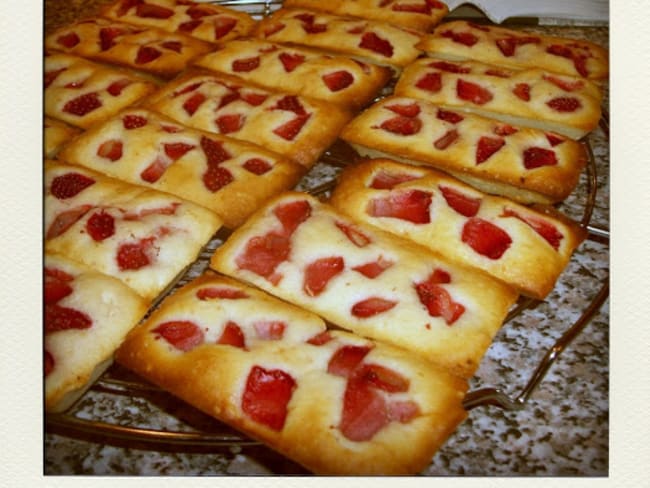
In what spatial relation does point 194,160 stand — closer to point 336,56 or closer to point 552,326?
point 336,56


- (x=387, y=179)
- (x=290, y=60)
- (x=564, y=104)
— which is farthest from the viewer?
(x=290, y=60)

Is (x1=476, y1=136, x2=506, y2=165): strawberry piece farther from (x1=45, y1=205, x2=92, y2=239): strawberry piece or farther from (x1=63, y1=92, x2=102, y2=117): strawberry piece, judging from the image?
(x1=63, y1=92, x2=102, y2=117): strawberry piece

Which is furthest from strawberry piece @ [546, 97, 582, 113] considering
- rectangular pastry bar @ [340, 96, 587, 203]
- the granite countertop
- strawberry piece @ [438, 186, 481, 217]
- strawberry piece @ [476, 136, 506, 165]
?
the granite countertop

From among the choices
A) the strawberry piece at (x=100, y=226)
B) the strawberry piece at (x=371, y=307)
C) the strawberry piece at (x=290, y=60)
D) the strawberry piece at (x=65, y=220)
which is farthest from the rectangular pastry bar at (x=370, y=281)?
the strawberry piece at (x=290, y=60)

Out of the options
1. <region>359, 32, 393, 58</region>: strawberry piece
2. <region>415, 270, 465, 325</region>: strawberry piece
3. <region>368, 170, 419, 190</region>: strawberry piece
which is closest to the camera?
<region>415, 270, 465, 325</region>: strawberry piece

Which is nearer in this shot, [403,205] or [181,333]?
[181,333]

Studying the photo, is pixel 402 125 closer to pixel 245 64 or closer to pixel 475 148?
pixel 475 148

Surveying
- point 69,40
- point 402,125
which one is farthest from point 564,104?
point 69,40
